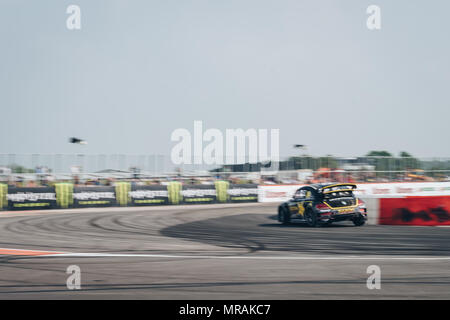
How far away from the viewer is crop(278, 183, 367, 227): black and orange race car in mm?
14836

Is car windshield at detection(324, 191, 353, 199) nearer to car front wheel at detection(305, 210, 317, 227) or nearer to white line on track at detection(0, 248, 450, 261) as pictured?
car front wheel at detection(305, 210, 317, 227)

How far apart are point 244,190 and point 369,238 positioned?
794 inches

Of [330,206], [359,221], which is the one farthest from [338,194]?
[359,221]

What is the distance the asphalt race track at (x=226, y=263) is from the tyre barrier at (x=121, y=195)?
11.9 m

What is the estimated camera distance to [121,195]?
2823 cm

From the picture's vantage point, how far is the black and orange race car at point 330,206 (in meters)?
14.8

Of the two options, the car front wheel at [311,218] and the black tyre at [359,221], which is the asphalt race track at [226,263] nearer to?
the black tyre at [359,221]

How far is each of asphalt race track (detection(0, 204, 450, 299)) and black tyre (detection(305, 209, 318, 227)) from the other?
1.27 m

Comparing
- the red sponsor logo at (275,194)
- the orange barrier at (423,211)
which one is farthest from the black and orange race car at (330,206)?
the red sponsor logo at (275,194)

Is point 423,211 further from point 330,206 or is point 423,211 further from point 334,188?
point 330,206

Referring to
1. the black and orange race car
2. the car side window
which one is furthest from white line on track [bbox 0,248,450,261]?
the car side window

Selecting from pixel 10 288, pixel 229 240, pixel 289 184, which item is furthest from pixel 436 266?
pixel 289 184
